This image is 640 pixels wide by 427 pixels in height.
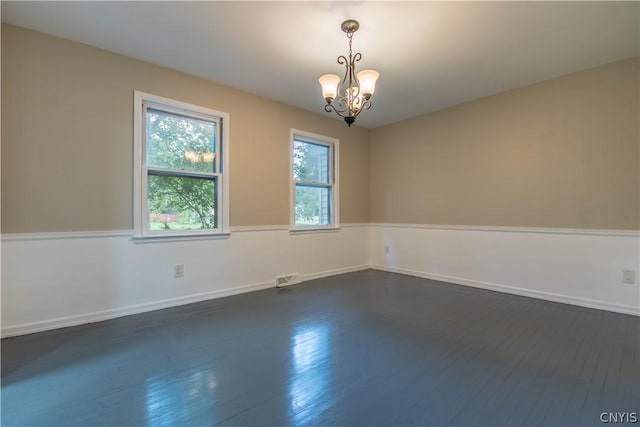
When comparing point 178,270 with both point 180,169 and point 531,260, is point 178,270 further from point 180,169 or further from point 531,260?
point 531,260

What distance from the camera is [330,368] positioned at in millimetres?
1885

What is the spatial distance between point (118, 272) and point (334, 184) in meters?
3.10

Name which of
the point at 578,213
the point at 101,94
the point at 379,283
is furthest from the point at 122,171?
the point at 578,213

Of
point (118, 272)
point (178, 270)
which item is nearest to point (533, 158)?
point (178, 270)

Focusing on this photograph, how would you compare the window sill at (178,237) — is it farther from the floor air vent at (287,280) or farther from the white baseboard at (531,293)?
the white baseboard at (531,293)

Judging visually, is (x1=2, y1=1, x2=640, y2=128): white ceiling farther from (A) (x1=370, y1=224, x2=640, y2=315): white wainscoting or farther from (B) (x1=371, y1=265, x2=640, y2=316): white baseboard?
(B) (x1=371, y1=265, x2=640, y2=316): white baseboard

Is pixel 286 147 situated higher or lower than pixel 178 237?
higher

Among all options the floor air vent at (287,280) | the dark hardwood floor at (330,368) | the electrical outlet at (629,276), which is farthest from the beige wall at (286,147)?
the dark hardwood floor at (330,368)

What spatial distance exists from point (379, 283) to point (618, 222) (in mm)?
2625

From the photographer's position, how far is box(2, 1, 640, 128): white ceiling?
2.20 meters

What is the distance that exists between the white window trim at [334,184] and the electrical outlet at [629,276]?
331 centimetres

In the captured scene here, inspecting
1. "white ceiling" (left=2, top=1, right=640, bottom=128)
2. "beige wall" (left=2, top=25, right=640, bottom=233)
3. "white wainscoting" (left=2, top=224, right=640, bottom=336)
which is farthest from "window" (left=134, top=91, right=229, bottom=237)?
"white ceiling" (left=2, top=1, right=640, bottom=128)

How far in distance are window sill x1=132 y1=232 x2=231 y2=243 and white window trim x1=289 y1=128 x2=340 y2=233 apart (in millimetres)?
1022

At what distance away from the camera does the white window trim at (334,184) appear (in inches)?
163
